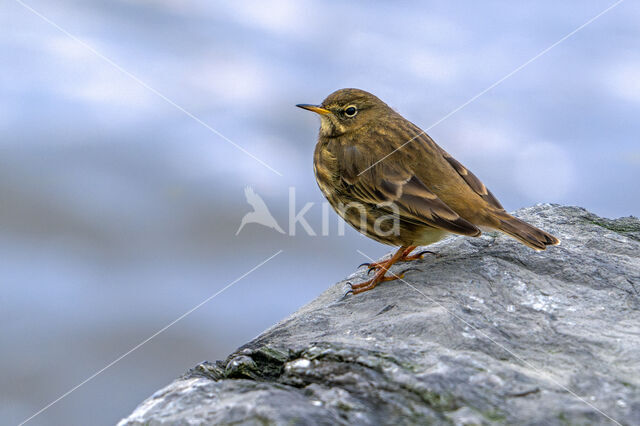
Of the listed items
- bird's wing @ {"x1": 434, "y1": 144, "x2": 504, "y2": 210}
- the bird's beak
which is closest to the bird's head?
the bird's beak

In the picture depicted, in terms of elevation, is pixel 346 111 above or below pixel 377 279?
above

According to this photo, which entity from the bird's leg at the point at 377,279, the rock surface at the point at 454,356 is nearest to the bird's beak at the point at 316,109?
the bird's leg at the point at 377,279

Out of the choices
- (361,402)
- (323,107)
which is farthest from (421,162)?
(361,402)

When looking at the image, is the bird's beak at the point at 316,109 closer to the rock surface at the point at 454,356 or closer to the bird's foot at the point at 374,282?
the bird's foot at the point at 374,282

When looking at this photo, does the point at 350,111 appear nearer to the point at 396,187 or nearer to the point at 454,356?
the point at 396,187

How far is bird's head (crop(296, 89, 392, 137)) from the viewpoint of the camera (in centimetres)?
696

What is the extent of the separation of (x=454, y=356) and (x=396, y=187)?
2692 mm

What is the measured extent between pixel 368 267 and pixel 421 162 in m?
1.15

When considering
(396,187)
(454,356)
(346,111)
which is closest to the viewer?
(454,356)

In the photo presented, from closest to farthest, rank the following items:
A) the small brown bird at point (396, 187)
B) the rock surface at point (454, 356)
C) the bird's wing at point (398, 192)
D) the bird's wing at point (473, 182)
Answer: the rock surface at point (454, 356) < the bird's wing at point (398, 192) < the small brown bird at point (396, 187) < the bird's wing at point (473, 182)

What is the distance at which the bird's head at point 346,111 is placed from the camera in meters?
6.96

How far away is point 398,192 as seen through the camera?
230 inches

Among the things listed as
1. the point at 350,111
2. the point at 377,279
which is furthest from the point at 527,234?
the point at 350,111

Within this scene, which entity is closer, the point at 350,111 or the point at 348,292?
the point at 348,292
